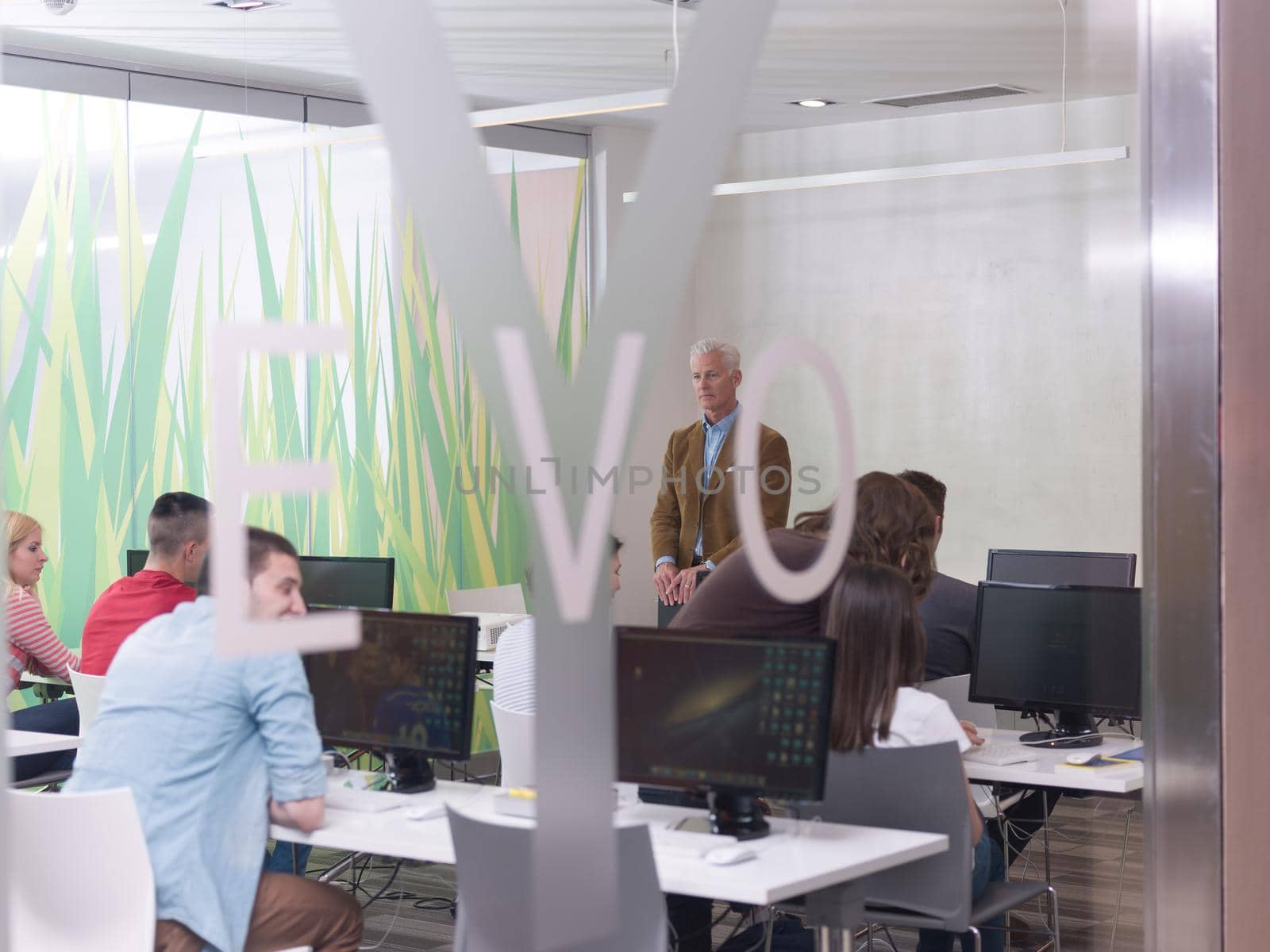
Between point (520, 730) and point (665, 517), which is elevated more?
point (665, 517)

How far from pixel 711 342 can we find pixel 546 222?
0.32 meters

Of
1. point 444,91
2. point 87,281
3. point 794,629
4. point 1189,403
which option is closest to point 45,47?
point 87,281

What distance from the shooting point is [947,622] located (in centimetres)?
438

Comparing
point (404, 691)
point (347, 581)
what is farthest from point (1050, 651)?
point (347, 581)

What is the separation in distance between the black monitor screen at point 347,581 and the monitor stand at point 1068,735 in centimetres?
248

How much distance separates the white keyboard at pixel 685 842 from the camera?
7.87ft

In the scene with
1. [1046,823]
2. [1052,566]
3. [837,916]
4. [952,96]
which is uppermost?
[952,96]

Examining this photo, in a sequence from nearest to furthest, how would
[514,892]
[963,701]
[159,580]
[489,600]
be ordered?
[159,580], [514,892], [489,600], [963,701]

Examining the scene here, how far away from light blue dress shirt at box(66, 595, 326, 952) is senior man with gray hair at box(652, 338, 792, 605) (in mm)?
615

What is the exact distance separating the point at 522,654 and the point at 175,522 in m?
0.53

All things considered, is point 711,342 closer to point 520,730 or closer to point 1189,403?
point 520,730

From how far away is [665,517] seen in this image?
2361 millimetres

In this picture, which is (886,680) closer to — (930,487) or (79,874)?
(930,487)

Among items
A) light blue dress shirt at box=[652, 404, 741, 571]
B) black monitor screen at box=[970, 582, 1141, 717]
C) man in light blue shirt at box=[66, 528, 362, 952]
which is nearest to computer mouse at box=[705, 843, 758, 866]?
man in light blue shirt at box=[66, 528, 362, 952]
